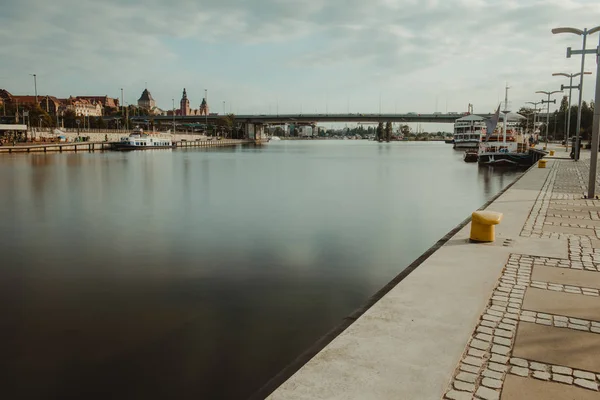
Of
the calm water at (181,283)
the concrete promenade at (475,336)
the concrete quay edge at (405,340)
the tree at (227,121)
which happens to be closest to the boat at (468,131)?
the tree at (227,121)

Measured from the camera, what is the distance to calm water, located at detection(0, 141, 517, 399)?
26.2 feet

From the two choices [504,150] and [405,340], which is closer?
[405,340]

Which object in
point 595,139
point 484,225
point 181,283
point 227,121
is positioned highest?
point 227,121

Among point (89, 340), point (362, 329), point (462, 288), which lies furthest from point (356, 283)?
point (89, 340)

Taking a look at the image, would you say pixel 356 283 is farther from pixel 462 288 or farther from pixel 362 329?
pixel 362 329

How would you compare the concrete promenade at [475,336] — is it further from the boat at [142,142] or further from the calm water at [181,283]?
the boat at [142,142]

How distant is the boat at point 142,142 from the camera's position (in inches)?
4227

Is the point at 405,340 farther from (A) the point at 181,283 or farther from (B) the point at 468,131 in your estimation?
(B) the point at 468,131

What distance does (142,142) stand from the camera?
110688mm

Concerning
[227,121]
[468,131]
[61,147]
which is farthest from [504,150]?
[227,121]

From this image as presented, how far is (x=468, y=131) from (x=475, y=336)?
13319 centimetres

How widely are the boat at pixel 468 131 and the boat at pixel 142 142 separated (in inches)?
2997

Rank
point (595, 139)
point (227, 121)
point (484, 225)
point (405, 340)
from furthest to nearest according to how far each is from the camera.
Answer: point (227, 121) → point (595, 139) → point (484, 225) → point (405, 340)

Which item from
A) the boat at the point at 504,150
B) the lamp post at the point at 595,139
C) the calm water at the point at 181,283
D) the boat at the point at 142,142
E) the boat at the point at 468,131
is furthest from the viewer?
the boat at the point at 468,131
